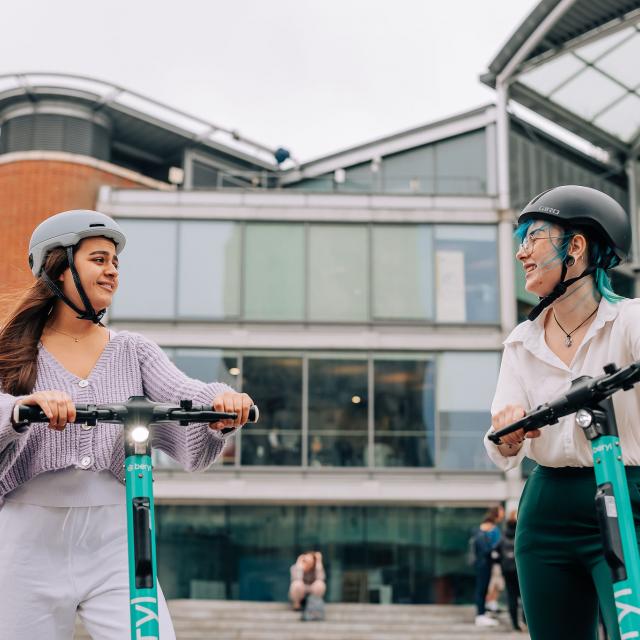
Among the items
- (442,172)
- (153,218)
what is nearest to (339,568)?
(153,218)

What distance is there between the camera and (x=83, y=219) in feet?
11.8

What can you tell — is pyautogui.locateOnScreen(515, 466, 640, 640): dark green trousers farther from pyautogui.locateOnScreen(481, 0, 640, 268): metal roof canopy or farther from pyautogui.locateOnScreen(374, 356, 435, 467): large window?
pyautogui.locateOnScreen(481, 0, 640, 268): metal roof canopy

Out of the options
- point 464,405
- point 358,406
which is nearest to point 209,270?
point 358,406

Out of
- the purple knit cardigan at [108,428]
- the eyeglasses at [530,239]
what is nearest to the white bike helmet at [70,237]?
the purple knit cardigan at [108,428]

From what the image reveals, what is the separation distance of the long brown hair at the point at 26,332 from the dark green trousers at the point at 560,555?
1757 mm

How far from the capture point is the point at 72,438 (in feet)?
10.9

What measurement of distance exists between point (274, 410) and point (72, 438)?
21.8 m

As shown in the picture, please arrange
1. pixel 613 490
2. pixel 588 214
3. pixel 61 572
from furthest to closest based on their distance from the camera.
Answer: pixel 588 214 → pixel 61 572 → pixel 613 490

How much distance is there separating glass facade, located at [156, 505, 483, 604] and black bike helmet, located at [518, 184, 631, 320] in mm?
21811

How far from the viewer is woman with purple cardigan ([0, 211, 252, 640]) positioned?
3156mm

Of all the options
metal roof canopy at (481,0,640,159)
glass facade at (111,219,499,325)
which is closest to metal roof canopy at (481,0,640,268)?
metal roof canopy at (481,0,640,159)

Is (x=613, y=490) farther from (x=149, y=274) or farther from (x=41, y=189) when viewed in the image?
(x=41, y=189)

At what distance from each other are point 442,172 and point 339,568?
12.0 metres

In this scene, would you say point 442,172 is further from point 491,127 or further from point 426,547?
point 426,547
